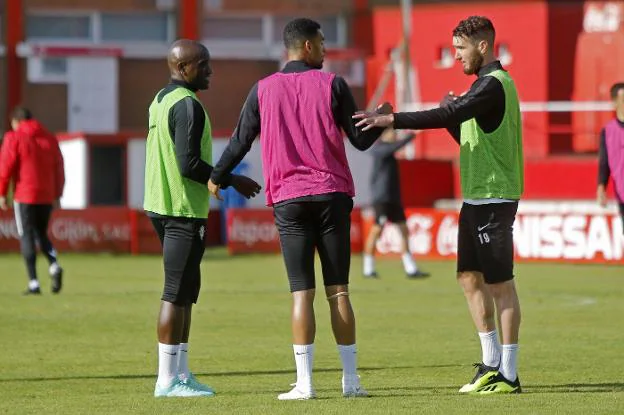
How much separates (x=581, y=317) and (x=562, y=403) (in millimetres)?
6237

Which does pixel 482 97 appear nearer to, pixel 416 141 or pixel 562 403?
pixel 562 403

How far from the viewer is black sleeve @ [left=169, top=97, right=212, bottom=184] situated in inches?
366

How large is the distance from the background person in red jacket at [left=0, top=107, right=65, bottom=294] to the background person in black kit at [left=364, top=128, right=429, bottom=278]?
446 centimetres

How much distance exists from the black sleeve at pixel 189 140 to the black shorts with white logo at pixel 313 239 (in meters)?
0.56

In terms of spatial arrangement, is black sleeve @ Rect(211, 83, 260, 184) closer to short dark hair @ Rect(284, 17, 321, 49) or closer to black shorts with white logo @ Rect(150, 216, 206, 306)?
short dark hair @ Rect(284, 17, 321, 49)

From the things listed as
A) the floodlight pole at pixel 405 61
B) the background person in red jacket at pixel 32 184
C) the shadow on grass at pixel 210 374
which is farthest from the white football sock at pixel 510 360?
Answer: the floodlight pole at pixel 405 61

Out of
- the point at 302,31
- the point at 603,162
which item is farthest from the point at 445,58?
the point at 302,31

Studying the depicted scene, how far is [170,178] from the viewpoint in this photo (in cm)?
952

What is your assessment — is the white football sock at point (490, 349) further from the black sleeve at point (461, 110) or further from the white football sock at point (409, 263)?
the white football sock at point (409, 263)

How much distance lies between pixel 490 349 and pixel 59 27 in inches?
1244

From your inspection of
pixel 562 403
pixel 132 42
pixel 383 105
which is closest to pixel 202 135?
pixel 383 105

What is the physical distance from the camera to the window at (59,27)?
3931 cm

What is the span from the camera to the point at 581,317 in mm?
14883

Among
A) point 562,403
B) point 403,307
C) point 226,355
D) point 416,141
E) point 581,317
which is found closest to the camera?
point 562,403
